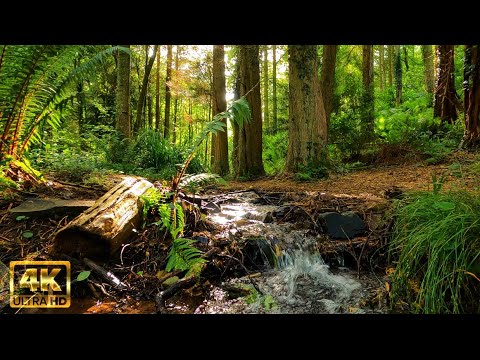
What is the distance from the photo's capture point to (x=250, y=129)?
23.9 feet

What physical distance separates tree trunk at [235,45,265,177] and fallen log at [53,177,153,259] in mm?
4893

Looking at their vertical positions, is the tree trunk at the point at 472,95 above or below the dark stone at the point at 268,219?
above

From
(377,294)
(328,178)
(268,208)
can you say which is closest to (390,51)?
(328,178)

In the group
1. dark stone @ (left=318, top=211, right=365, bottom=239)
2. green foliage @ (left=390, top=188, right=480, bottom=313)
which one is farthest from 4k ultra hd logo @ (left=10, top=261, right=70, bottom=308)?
dark stone @ (left=318, top=211, right=365, bottom=239)

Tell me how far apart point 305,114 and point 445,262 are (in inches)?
178

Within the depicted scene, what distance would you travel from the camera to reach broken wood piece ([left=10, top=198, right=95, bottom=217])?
2.50 meters

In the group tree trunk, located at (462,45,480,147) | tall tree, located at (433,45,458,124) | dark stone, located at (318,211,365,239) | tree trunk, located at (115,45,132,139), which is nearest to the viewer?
dark stone, located at (318,211,365,239)

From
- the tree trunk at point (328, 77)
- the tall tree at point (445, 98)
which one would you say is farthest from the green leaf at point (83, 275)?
the tall tree at point (445, 98)

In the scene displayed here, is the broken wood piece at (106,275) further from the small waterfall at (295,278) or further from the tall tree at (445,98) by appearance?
the tall tree at (445,98)

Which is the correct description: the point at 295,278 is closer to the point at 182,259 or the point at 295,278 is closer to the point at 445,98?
the point at 182,259

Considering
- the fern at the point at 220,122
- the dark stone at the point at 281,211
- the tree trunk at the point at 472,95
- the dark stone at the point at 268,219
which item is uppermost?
the tree trunk at the point at 472,95

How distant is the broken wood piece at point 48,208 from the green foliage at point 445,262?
7.81 ft

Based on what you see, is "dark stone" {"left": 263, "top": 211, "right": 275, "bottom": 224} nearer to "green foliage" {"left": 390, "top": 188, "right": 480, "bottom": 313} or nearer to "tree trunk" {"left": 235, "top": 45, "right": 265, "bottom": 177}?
"green foliage" {"left": 390, "top": 188, "right": 480, "bottom": 313}

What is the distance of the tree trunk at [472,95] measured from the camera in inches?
208
